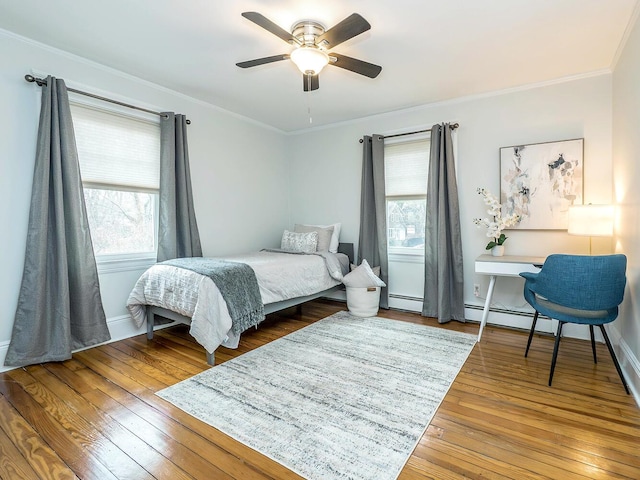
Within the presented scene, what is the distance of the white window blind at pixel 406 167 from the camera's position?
3955 millimetres

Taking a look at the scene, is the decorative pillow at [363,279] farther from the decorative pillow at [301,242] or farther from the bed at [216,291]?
the decorative pillow at [301,242]

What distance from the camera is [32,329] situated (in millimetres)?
2482

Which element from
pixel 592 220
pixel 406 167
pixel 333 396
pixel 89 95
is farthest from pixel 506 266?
pixel 89 95

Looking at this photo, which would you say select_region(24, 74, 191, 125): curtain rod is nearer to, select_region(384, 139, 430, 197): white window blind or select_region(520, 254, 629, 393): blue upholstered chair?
select_region(384, 139, 430, 197): white window blind

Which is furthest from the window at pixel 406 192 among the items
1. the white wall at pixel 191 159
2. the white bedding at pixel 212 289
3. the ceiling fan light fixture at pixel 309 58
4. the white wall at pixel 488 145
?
the ceiling fan light fixture at pixel 309 58

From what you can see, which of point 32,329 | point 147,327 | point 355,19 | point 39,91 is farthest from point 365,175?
point 32,329

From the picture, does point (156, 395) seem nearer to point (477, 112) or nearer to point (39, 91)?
point (39, 91)

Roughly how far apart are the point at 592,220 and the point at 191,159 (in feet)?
12.7

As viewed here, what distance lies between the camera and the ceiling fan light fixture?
2.19 m

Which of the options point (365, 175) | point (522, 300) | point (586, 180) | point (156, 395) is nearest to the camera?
point (156, 395)

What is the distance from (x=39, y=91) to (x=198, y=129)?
1444 millimetres

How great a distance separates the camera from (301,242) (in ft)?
13.9

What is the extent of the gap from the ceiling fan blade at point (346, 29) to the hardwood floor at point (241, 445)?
2283mm

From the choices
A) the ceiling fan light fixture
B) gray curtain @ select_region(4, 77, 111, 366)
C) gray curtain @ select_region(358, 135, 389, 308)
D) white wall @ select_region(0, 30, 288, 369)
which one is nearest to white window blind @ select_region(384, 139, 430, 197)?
gray curtain @ select_region(358, 135, 389, 308)
